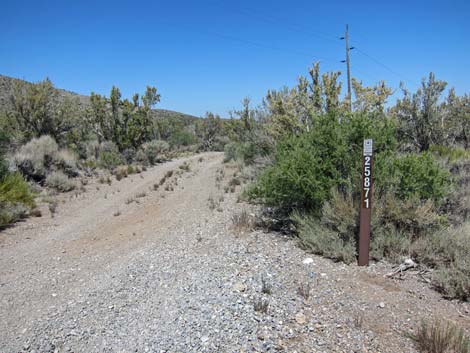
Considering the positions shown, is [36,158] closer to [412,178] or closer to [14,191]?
[14,191]

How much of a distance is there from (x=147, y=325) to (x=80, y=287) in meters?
1.97

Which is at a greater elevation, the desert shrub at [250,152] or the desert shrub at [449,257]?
the desert shrub at [250,152]

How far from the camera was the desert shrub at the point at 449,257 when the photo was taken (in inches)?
164

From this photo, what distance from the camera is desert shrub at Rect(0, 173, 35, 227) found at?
8.92m

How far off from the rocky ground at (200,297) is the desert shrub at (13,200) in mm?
1327

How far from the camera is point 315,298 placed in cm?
426

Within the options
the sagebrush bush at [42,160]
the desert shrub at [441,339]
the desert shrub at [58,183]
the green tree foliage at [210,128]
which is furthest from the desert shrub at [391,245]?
the green tree foliage at [210,128]

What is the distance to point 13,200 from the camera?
9672mm

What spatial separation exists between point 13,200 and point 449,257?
416 inches

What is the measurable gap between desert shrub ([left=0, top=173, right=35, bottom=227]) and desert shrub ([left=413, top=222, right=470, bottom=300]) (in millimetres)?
9493

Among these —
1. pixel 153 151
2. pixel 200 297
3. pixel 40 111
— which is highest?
pixel 40 111

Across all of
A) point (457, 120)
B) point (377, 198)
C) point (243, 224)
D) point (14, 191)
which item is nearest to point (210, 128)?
point (457, 120)

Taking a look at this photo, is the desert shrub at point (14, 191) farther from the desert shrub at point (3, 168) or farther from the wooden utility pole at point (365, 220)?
the wooden utility pole at point (365, 220)

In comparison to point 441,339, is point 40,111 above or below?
above
